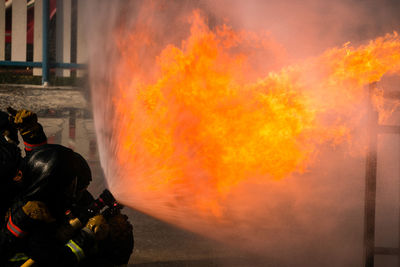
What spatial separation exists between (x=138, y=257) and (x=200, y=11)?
4347mm

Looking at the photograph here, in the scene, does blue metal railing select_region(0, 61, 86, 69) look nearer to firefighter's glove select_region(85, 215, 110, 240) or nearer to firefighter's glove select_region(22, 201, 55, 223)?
firefighter's glove select_region(85, 215, 110, 240)

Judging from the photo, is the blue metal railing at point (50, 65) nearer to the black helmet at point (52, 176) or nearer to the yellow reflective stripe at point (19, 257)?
the black helmet at point (52, 176)

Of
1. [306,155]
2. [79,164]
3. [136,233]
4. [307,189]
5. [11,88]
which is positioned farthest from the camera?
[306,155]

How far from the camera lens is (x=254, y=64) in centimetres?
727

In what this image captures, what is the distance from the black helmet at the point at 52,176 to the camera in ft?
7.67

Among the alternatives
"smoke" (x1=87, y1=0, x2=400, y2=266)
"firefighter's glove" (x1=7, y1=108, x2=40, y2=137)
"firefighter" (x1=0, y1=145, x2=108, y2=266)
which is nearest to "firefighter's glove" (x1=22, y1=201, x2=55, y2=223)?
"firefighter" (x1=0, y1=145, x2=108, y2=266)

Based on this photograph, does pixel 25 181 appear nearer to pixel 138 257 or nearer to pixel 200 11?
pixel 138 257

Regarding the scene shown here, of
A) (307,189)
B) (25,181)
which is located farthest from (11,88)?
(25,181)

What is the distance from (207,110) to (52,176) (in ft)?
11.2

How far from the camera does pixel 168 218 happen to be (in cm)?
580

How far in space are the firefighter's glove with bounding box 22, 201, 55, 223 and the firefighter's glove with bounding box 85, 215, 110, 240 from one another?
0.94 ft

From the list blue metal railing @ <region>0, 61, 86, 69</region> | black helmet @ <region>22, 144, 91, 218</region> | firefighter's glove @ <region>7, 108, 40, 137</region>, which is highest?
blue metal railing @ <region>0, 61, 86, 69</region>

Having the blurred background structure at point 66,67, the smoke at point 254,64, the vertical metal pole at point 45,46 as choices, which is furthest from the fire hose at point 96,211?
the vertical metal pole at point 45,46

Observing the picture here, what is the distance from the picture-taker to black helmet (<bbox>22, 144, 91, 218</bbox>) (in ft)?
7.67
